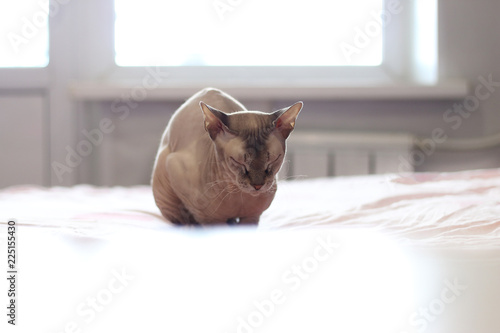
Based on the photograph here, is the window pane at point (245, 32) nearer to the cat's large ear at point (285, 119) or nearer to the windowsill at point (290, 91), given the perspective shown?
the windowsill at point (290, 91)

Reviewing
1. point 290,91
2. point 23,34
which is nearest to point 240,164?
point 290,91

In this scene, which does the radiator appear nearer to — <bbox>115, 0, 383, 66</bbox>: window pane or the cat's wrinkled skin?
<bbox>115, 0, 383, 66</bbox>: window pane

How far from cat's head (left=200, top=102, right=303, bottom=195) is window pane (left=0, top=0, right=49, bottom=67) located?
1538 millimetres

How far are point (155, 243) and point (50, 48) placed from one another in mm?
1571

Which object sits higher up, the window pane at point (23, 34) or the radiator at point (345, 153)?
the window pane at point (23, 34)

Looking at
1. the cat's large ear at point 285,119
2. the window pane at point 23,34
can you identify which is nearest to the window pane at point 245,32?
the window pane at point 23,34

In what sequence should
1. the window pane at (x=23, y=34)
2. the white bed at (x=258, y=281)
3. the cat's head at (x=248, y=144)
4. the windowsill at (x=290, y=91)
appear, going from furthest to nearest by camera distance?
1. the window pane at (x=23, y=34)
2. the windowsill at (x=290, y=91)
3. the cat's head at (x=248, y=144)
4. the white bed at (x=258, y=281)

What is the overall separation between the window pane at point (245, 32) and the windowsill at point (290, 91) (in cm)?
23

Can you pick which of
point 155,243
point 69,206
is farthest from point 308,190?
point 155,243

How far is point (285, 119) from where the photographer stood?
30.1 inches

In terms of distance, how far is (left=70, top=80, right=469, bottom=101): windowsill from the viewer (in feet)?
6.37

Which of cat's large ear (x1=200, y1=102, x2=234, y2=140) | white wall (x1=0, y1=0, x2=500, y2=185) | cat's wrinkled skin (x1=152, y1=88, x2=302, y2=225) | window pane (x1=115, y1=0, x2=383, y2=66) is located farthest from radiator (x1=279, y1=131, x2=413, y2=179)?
cat's large ear (x1=200, y1=102, x2=234, y2=140)

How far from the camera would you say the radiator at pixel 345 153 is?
196 centimetres

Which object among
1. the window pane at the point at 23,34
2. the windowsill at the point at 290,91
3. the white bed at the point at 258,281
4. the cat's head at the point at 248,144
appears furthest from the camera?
the window pane at the point at 23,34
